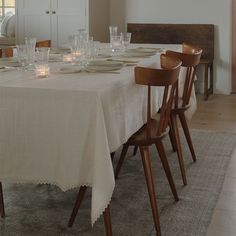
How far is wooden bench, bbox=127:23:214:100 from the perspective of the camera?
237 inches

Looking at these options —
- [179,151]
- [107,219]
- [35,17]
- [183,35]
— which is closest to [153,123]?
[179,151]

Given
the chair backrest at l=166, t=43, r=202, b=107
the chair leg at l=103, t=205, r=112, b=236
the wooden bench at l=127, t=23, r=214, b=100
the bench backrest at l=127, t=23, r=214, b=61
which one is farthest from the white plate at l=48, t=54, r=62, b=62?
the bench backrest at l=127, t=23, r=214, b=61

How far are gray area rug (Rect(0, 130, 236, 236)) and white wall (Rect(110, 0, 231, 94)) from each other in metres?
2.76

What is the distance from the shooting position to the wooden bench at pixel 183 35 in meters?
6.01

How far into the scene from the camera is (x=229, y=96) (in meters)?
6.06

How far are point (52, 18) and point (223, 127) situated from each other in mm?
2670

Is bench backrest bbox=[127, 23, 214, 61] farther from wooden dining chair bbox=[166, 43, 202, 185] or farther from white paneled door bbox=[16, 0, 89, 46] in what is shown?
wooden dining chair bbox=[166, 43, 202, 185]

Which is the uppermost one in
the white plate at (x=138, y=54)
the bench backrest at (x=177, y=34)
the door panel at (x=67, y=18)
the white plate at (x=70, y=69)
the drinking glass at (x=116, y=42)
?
the door panel at (x=67, y=18)

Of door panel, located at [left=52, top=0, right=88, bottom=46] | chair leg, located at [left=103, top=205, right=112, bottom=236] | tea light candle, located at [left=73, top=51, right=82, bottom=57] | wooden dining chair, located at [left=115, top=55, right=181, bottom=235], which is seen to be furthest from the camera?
door panel, located at [left=52, top=0, right=88, bottom=46]

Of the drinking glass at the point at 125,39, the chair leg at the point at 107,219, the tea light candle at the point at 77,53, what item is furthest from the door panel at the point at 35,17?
the chair leg at the point at 107,219

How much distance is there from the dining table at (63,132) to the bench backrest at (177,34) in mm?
3914

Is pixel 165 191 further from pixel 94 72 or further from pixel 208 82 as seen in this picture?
pixel 208 82

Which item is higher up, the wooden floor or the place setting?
the place setting

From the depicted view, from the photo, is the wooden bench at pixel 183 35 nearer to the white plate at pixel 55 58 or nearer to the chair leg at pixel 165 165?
the white plate at pixel 55 58
